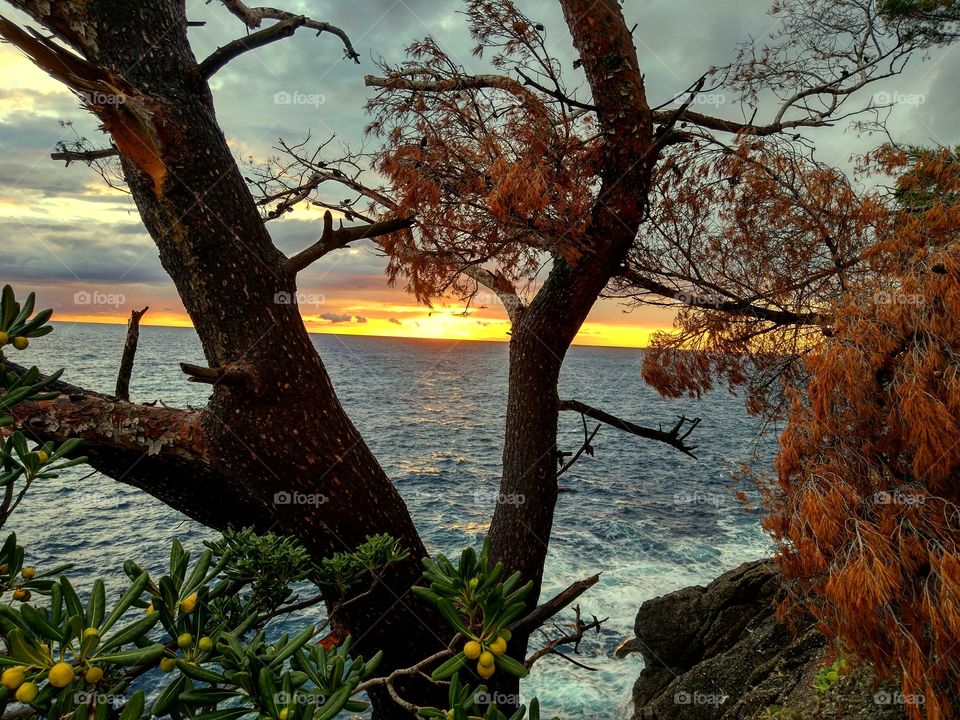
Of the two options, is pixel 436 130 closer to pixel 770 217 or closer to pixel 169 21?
pixel 169 21

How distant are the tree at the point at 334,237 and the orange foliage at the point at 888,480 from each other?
1.85 metres

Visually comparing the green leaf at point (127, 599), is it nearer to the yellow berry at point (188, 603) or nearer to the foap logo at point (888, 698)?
the yellow berry at point (188, 603)

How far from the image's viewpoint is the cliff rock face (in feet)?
17.1

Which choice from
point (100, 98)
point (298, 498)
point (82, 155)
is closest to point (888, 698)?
point (298, 498)

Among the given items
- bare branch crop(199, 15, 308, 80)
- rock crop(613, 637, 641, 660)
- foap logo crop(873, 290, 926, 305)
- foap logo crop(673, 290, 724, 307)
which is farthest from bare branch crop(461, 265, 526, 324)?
rock crop(613, 637, 641, 660)

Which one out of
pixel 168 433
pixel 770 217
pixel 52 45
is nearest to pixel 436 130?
pixel 52 45

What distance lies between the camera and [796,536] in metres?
4.17

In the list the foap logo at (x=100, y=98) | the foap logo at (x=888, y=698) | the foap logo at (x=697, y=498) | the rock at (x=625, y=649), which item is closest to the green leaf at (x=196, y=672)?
the foap logo at (x=100, y=98)

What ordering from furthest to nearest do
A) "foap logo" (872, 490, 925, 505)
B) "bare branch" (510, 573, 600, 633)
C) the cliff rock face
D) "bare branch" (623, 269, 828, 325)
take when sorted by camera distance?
"bare branch" (623, 269, 828, 325) < the cliff rock face < "foap logo" (872, 490, 925, 505) < "bare branch" (510, 573, 600, 633)

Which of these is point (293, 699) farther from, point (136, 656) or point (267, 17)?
point (267, 17)

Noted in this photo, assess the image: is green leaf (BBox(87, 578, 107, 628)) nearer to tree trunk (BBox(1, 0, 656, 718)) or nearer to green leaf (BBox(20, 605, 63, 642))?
green leaf (BBox(20, 605, 63, 642))

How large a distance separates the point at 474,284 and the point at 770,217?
10.2 ft

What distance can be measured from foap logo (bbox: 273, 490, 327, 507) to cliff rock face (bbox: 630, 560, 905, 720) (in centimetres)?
495

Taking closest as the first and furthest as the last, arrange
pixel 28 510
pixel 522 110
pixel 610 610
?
pixel 522 110 < pixel 610 610 < pixel 28 510
